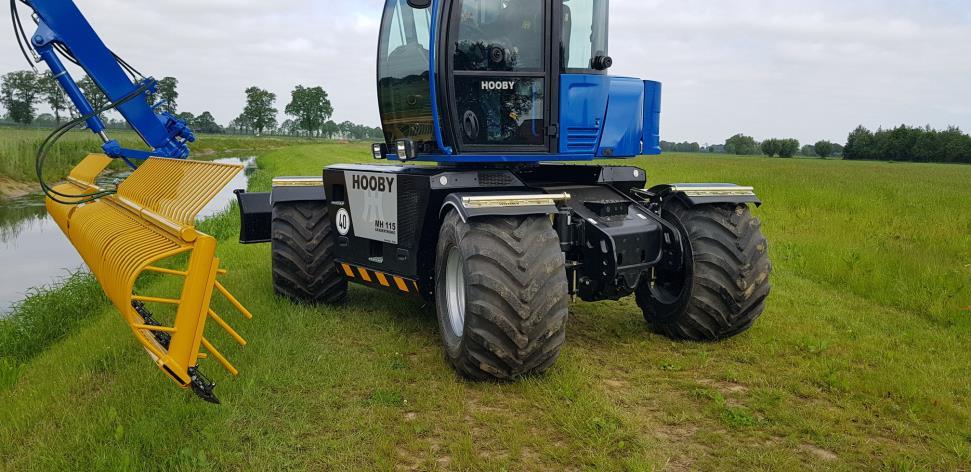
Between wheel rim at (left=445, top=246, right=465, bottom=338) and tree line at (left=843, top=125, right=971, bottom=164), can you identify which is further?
tree line at (left=843, top=125, right=971, bottom=164)

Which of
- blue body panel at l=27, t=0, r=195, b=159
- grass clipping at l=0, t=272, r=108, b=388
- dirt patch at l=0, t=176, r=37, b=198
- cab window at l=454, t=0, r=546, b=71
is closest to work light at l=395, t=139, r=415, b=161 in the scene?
cab window at l=454, t=0, r=546, b=71

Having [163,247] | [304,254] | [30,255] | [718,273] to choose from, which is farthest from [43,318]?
[718,273]

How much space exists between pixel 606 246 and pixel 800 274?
439 centimetres

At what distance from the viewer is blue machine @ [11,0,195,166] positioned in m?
7.70

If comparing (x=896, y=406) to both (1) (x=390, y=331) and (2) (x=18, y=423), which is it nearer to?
(1) (x=390, y=331)

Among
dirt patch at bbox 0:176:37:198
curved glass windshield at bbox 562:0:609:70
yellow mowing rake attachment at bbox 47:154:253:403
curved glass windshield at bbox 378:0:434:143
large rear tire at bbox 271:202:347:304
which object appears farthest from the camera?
dirt patch at bbox 0:176:37:198

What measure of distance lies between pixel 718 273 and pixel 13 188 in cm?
2062

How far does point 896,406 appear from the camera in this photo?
13.8 feet

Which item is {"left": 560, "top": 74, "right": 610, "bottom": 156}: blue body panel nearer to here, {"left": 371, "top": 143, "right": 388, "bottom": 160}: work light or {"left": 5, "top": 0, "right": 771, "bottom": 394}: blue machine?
{"left": 5, "top": 0, "right": 771, "bottom": 394}: blue machine

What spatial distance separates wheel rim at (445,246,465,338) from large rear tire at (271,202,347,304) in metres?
2.01

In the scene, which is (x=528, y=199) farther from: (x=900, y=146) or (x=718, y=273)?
(x=900, y=146)

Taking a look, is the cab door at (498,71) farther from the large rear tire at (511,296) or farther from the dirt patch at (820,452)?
Result: the dirt patch at (820,452)

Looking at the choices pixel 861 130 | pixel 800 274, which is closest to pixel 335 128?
pixel 861 130

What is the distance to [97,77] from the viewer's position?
26.5 feet
